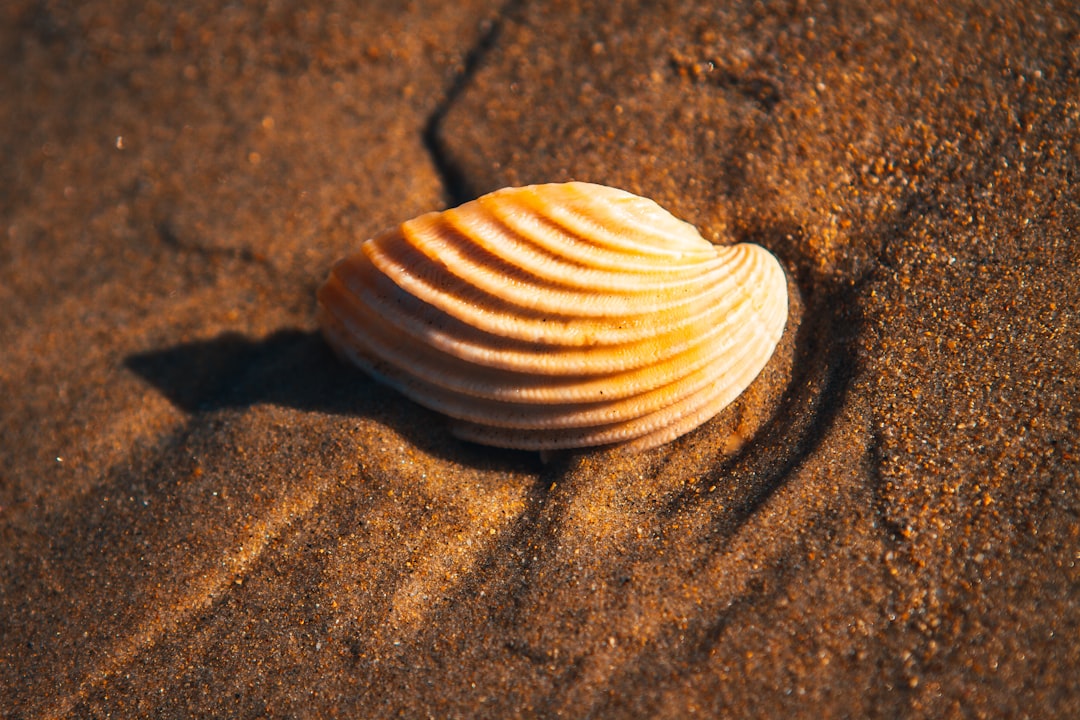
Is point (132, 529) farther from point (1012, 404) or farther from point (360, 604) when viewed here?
point (1012, 404)

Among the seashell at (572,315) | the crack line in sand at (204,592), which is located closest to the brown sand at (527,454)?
the crack line in sand at (204,592)

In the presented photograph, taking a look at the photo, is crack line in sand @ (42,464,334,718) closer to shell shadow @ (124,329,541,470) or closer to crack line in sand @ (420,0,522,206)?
shell shadow @ (124,329,541,470)

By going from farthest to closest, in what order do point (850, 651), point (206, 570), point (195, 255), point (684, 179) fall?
point (195, 255), point (684, 179), point (206, 570), point (850, 651)

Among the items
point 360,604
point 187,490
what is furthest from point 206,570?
point 360,604

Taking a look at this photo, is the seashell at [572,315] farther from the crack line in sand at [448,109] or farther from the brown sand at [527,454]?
the crack line in sand at [448,109]

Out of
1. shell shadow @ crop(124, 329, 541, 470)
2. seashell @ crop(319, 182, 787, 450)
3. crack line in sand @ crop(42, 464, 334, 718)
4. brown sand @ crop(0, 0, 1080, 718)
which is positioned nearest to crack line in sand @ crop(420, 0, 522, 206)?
brown sand @ crop(0, 0, 1080, 718)

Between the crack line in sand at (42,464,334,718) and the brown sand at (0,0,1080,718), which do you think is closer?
the brown sand at (0,0,1080,718)
